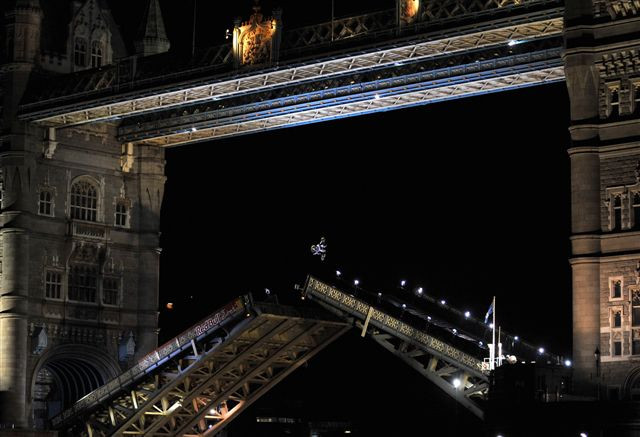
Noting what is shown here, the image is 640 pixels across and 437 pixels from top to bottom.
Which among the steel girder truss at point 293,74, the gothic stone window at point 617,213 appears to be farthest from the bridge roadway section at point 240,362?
the gothic stone window at point 617,213

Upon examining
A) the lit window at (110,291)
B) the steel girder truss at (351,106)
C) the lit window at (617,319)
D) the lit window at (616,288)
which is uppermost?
the steel girder truss at (351,106)

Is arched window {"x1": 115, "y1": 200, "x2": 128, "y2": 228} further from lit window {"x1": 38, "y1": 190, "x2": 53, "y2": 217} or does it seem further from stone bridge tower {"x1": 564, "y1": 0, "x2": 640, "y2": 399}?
stone bridge tower {"x1": 564, "y1": 0, "x2": 640, "y2": 399}

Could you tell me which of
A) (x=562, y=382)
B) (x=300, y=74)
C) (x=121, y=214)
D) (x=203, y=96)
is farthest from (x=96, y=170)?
(x=562, y=382)

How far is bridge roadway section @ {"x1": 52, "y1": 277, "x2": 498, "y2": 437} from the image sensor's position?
78.6 m

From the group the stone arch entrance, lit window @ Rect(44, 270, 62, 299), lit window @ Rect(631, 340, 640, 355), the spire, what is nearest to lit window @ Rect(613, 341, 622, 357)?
lit window @ Rect(631, 340, 640, 355)

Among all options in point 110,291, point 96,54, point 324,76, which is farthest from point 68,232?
point 324,76

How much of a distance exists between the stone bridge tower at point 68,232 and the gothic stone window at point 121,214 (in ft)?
0.17

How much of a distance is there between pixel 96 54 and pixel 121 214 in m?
8.55

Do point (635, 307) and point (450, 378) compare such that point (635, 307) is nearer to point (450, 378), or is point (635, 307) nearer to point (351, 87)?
point (450, 378)

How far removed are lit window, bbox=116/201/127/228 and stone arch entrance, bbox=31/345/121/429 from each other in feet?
22.3

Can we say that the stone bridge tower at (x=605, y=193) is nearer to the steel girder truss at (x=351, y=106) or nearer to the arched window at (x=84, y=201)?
the steel girder truss at (x=351, y=106)

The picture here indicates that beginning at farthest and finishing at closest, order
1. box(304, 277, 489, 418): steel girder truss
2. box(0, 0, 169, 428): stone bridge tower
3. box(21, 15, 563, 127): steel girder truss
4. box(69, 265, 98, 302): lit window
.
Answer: box(69, 265, 98, 302): lit window
box(0, 0, 169, 428): stone bridge tower
box(304, 277, 489, 418): steel girder truss
box(21, 15, 563, 127): steel girder truss

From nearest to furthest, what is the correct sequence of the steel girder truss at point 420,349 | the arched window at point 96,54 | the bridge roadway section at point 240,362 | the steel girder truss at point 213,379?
the steel girder truss at point 420,349 → the bridge roadway section at point 240,362 → the steel girder truss at point 213,379 → the arched window at point 96,54

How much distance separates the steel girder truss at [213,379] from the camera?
85.0 m
